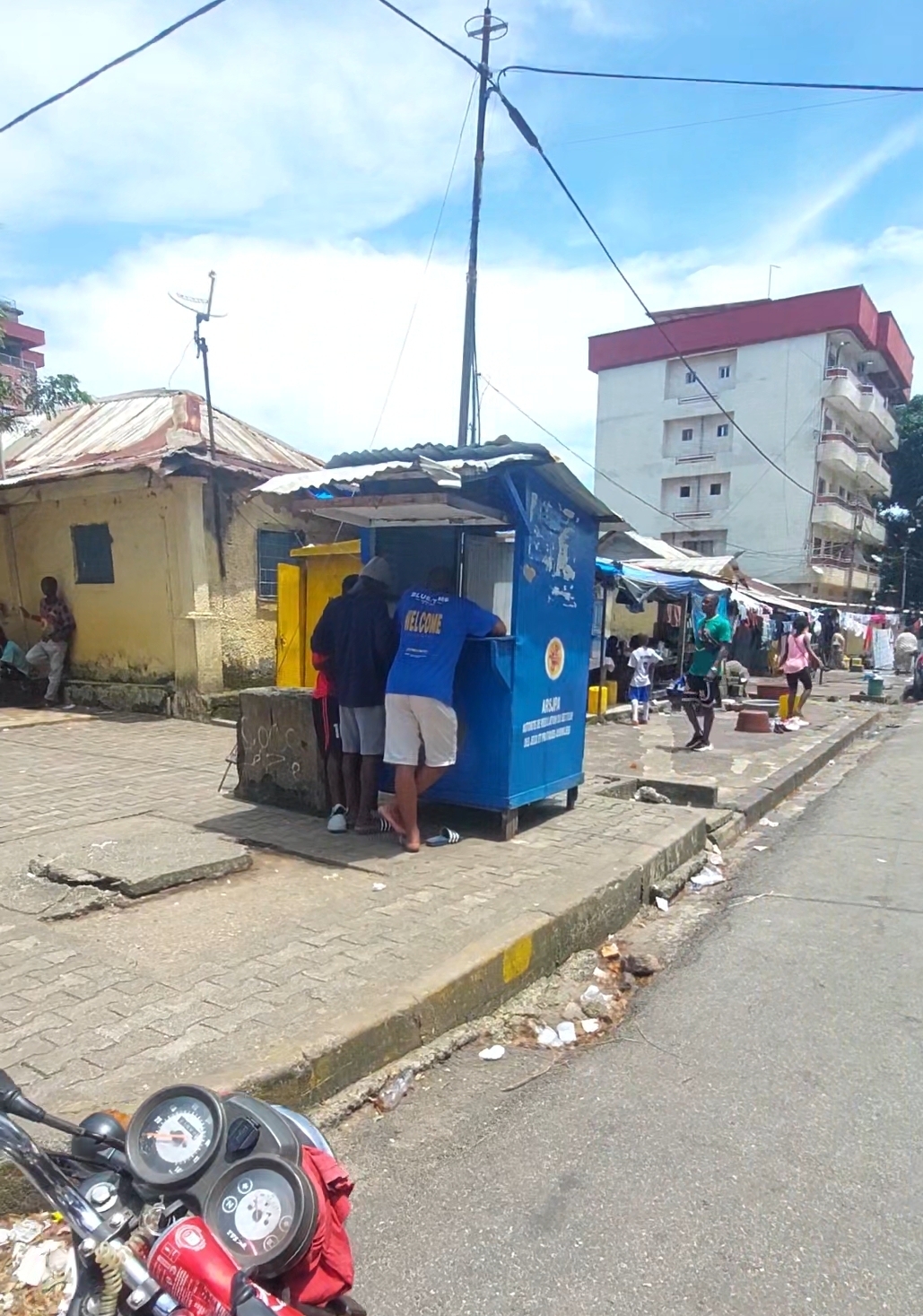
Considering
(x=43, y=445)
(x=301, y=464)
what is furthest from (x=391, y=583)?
(x=43, y=445)

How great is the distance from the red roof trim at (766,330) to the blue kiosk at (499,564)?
137ft

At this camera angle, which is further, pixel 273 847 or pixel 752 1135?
pixel 273 847

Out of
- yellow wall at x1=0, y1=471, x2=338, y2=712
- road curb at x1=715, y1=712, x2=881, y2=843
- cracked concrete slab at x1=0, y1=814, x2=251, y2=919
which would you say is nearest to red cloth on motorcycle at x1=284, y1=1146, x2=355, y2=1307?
cracked concrete slab at x1=0, y1=814, x2=251, y2=919

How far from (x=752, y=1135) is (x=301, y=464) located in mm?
11751

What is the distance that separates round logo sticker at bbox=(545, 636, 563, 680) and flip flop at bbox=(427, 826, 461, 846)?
129cm

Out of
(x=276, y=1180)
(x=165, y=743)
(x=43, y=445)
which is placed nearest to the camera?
(x=276, y=1180)

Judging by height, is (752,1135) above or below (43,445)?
below

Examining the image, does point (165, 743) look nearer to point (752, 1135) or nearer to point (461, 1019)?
point (461, 1019)

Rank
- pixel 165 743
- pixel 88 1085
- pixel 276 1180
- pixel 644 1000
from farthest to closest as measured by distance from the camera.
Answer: pixel 165 743, pixel 644 1000, pixel 88 1085, pixel 276 1180

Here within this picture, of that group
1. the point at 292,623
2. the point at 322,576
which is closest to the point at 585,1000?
the point at 322,576

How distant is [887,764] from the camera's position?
11.1 m

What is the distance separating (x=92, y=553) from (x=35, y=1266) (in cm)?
1037

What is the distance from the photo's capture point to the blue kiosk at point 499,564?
5219 mm

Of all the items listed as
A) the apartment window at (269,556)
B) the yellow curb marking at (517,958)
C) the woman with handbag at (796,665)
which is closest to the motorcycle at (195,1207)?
the yellow curb marking at (517,958)
